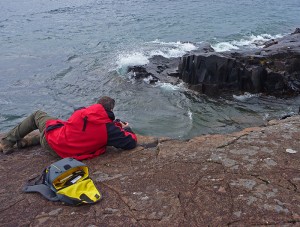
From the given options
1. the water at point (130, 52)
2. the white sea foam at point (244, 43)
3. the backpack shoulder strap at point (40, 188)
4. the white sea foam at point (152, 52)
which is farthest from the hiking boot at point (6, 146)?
the white sea foam at point (244, 43)

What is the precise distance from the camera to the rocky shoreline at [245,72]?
14039mm

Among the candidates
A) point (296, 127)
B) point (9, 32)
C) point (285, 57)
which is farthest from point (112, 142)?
point (9, 32)

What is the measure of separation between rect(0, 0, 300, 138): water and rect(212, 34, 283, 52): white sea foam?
0.22 feet

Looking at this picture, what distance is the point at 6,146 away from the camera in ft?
23.6

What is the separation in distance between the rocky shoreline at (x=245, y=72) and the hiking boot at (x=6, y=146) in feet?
29.3

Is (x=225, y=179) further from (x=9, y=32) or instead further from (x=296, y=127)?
(x=9, y=32)

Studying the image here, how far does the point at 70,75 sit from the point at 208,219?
14897 mm

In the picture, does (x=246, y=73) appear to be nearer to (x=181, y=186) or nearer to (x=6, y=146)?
(x=181, y=186)

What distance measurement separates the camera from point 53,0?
49438mm

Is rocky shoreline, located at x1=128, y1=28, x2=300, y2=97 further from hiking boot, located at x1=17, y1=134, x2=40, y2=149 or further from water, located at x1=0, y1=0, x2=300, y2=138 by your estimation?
hiking boot, located at x1=17, y1=134, x2=40, y2=149

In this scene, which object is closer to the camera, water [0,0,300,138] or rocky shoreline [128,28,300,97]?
water [0,0,300,138]

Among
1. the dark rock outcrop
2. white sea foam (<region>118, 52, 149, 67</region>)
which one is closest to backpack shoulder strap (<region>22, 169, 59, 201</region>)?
the dark rock outcrop

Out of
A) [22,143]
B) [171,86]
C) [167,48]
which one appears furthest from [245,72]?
[22,143]

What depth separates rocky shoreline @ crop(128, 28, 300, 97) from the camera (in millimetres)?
14039
